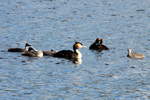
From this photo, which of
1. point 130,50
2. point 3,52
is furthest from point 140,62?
point 3,52

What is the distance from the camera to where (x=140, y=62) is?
30703 millimetres

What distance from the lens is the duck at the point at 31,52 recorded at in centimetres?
3247

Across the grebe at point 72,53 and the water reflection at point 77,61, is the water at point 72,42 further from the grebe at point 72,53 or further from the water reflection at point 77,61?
the grebe at point 72,53

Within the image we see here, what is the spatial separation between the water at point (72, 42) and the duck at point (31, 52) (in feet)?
1.30

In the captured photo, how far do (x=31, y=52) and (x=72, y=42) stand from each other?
346 centimetres

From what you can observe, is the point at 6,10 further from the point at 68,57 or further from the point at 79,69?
the point at 79,69

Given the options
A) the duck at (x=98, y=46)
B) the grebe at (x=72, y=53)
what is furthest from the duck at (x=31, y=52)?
the duck at (x=98, y=46)

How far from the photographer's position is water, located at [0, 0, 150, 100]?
25.0 m

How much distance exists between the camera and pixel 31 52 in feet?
109

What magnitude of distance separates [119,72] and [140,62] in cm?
275

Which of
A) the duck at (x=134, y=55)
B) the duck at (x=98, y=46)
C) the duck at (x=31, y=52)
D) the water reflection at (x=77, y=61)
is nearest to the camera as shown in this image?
the water reflection at (x=77, y=61)

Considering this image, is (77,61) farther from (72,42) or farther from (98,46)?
(72,42)

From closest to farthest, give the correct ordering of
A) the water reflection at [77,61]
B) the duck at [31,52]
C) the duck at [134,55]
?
1. the water reflection at [77,61]
2. the duck at [134,55]
3. the duck at [31,52]

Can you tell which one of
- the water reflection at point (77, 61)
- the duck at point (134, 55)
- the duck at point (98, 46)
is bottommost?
the water reflection at point (77, 61)
